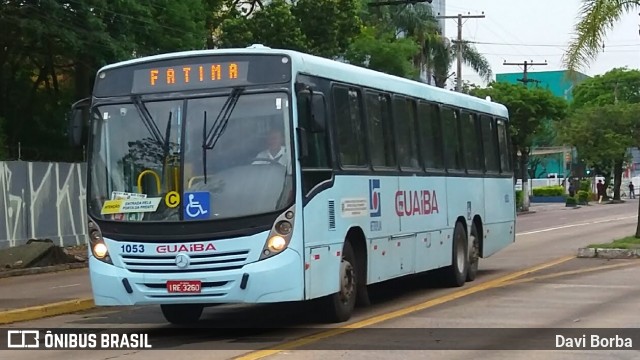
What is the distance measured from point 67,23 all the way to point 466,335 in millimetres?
18491

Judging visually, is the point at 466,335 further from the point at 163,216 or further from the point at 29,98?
the point at 29,98

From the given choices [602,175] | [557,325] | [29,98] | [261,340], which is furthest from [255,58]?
[602,175]

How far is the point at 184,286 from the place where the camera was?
36.6ft

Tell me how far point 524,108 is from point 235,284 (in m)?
47.5

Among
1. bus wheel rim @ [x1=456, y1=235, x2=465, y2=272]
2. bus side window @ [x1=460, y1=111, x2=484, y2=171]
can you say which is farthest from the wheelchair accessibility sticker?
bus side window @ [x1=460, y1=111, x2=484, y2=171]

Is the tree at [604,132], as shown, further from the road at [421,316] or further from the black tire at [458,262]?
the black tire at [458,262]

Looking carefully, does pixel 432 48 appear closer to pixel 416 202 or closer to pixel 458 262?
pixel 458 262

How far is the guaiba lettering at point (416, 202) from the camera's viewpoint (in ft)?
47.3

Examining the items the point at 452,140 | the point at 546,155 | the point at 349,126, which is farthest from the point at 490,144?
the point at 546,155

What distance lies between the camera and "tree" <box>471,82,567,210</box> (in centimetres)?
5681

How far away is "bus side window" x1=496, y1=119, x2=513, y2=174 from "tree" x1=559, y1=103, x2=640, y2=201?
5568 cm

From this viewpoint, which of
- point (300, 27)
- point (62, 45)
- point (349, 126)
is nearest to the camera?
point (349, 126)

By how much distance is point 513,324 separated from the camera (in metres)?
12.4

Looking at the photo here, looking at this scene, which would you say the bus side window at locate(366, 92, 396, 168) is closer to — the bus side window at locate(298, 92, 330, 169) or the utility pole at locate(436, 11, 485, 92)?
the bus side window at locate(298, 92, 330, 169)
